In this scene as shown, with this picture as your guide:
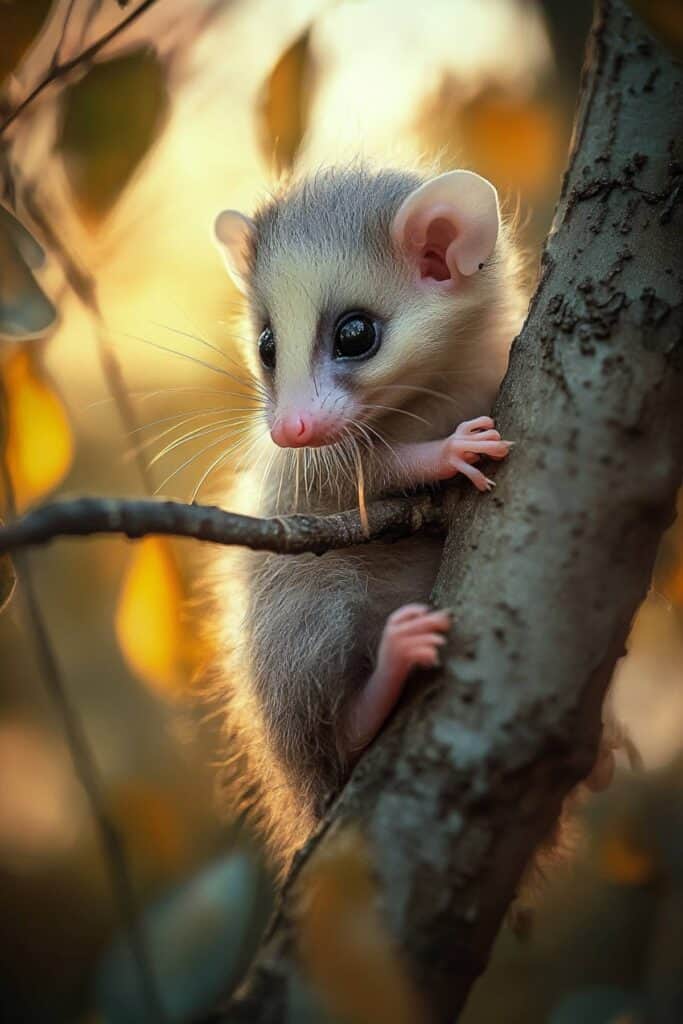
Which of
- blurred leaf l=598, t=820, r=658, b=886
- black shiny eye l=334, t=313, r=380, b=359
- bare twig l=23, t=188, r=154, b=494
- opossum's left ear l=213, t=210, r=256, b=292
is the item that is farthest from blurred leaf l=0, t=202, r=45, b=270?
blurred leaf l=598, t=820, r=658, b=886

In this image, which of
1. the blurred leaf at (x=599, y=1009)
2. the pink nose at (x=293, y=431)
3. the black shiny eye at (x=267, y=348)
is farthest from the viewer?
the black shiny eye at (x=267, y=348)

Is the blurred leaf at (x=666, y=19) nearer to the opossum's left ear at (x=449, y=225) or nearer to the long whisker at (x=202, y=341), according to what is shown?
the opossum's left ear at (x=449, y=225)

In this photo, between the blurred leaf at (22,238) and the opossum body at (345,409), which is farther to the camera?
the opossum body at (345,409)

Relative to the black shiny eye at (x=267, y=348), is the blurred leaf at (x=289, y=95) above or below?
above

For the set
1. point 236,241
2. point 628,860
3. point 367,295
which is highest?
point 236,241

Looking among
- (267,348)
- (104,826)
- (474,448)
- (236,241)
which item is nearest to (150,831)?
(104,826)

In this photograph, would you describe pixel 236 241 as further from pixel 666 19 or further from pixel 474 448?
pixel 666 19

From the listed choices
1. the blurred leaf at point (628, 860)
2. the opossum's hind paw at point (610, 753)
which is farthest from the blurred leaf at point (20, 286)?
the blurred leaf at point (628, 860)

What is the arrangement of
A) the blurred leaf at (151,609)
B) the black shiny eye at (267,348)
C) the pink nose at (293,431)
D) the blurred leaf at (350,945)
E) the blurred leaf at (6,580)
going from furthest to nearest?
the black shiny eye at (267,348) → the pink nose at (293,431) → the blurred leaf at (151,609) → the blurred leaf at (6,580) → the blurred leaf at (350,945)
